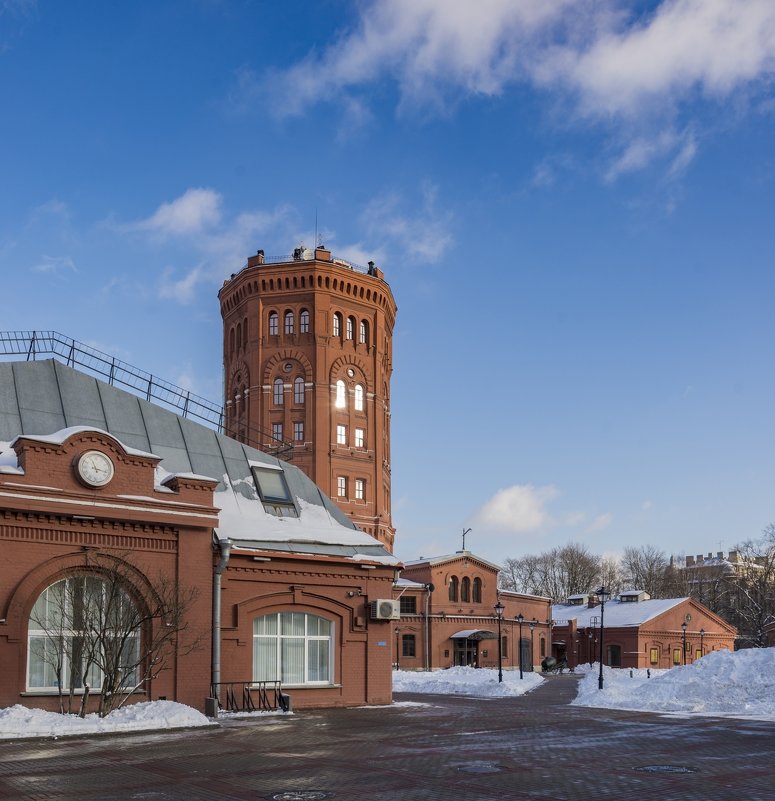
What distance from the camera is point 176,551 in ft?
76.4

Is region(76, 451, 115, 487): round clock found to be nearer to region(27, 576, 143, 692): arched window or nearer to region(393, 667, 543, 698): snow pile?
region(27, 576, 143, 692): arched window

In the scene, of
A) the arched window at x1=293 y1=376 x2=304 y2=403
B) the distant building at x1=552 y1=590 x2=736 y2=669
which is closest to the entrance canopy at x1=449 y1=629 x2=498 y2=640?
the distant building at x1=552 y1=590 x2=736 y2=669

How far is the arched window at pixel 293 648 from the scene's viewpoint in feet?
82.8

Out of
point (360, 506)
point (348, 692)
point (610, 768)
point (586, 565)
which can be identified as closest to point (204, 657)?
point (348, 692)

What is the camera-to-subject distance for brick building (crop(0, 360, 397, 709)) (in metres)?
21.0

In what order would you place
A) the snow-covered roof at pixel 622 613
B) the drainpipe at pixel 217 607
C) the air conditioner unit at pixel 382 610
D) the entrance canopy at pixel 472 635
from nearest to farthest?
the drainpipe at pixel 217 607 < the air conditioner unit at pixel 382 610 < the entrance canopy at pixel 472 635 < the snow-covered roof at pixel 622 613

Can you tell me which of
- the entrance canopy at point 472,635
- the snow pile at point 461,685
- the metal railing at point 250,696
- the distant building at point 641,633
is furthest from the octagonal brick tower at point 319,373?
the metal railing at point 250,696

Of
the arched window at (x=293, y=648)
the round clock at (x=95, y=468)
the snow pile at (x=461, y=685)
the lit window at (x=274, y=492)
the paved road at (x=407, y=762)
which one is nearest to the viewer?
the paved road at (x=407, y=762)

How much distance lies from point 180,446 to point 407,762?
15.1 m

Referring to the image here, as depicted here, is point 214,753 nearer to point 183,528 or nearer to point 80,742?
point 80,742

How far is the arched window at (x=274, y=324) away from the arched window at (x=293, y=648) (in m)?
44.8

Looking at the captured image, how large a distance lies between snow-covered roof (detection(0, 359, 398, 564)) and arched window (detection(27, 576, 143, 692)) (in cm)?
361

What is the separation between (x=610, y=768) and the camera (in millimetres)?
14320

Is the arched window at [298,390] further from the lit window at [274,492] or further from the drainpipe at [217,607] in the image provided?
the drainpipe at [217,607]
